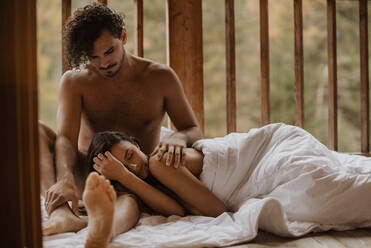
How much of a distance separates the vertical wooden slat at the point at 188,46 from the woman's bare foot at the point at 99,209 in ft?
4.95

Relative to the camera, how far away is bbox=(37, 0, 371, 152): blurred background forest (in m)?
2.90

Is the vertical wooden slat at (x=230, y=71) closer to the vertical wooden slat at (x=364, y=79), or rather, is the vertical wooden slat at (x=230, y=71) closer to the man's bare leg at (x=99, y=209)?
the vertical wooden slat at (x=364, y=79)

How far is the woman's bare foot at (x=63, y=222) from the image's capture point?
107cm

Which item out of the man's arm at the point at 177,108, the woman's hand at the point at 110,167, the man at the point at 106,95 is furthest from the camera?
the man's arm at the point at 177,108

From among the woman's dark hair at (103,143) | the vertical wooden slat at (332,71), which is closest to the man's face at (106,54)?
the woman's dark hair at (103,143)

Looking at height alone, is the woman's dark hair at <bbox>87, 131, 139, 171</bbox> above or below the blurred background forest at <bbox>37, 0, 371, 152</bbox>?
below

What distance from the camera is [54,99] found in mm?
1733

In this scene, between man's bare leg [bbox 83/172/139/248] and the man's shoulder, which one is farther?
the man's shoulder

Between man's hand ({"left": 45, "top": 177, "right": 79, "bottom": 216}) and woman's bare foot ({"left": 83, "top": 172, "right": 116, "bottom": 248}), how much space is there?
391 mm

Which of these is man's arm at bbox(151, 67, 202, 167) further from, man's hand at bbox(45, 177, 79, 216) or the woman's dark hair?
man's hand at bbox(45, 177, 79, 216)

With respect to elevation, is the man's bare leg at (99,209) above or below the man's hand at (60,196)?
above

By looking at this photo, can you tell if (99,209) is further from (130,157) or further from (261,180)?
(261,180)

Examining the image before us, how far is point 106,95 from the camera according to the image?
171cm

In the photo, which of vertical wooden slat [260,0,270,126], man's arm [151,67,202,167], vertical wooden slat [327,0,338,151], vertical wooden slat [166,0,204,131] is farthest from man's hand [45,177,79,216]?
vertical wooden slat [327,0,338,151]
